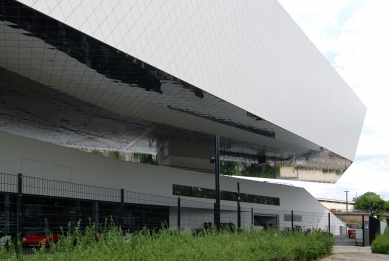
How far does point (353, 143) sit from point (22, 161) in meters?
28.1

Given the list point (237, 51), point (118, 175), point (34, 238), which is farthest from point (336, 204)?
point (34, 238)

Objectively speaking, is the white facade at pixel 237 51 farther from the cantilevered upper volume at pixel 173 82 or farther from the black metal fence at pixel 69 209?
the black metal fence at pixel 69 209

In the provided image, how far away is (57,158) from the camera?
2067 cm

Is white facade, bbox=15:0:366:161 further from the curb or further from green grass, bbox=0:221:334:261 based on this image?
the curb

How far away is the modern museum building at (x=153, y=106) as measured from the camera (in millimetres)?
12867

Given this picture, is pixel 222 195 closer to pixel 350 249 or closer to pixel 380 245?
pixel 350 249

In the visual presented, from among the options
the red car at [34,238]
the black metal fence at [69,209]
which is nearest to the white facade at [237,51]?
the black metal fence at [69,209]

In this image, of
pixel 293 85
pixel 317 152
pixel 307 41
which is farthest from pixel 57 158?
pixel 317 152

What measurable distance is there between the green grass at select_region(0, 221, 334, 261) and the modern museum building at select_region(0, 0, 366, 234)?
1857mm

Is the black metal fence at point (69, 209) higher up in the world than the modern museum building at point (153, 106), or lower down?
lower down

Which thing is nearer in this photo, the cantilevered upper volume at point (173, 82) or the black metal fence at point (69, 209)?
the black metal fence at point (69, 209)

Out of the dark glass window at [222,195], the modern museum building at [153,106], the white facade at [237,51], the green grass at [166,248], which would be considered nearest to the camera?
the green grass at [166,248]

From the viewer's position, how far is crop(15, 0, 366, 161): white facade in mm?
13156

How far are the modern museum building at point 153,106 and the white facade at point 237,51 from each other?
0.06 m
